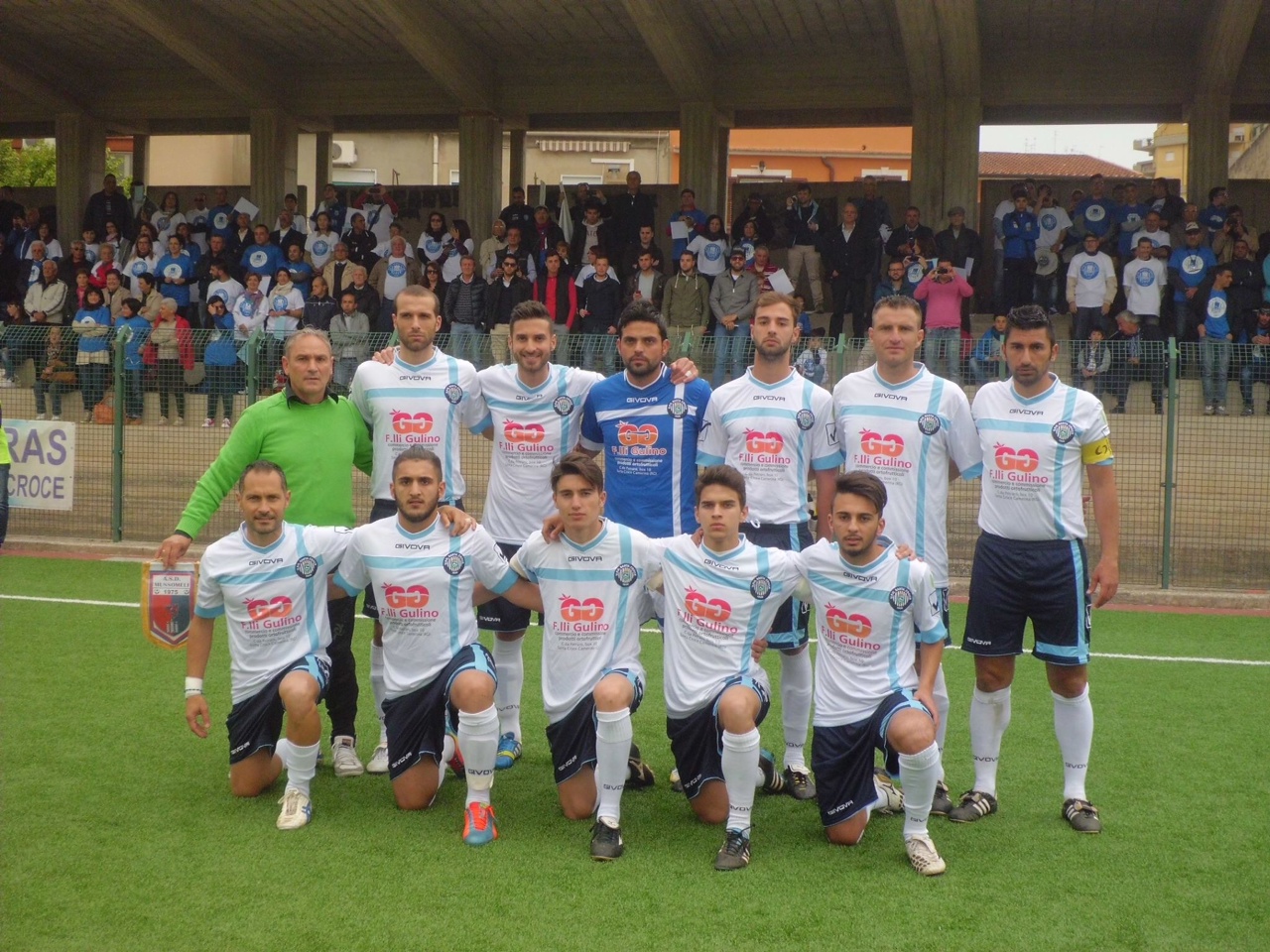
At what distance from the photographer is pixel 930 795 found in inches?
183

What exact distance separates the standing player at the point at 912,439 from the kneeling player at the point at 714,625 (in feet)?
2.06

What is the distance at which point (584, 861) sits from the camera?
4.64m

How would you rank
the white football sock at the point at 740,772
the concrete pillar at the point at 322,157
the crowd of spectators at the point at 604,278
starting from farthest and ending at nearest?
the concrete pillar at the point at 322,157
the crowd of spectators at the point at 604,278
the white football sock at the point at 740,772

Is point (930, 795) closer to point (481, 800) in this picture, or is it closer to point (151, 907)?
point (481, 800)

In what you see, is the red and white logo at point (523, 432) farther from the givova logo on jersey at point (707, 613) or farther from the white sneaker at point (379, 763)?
the white sneaker at point (379, 763)

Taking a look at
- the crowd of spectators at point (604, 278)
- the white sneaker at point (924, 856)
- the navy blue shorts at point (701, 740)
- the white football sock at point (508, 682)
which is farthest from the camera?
the crowd of spectators at point (604, 278)

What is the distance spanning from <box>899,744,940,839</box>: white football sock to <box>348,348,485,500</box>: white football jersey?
246 cm

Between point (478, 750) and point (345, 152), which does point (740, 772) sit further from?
point (345, 152)

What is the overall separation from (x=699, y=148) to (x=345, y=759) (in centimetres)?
1471

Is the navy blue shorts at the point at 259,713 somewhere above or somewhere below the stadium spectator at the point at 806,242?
below

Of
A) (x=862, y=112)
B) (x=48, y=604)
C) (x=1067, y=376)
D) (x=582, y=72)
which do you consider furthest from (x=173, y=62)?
(x=1067, y=376)

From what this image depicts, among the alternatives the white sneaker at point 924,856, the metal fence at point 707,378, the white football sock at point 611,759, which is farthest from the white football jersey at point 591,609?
the metal fence at point 707,378

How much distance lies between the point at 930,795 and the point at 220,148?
34.5 metres

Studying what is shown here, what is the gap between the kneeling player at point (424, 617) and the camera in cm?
516
